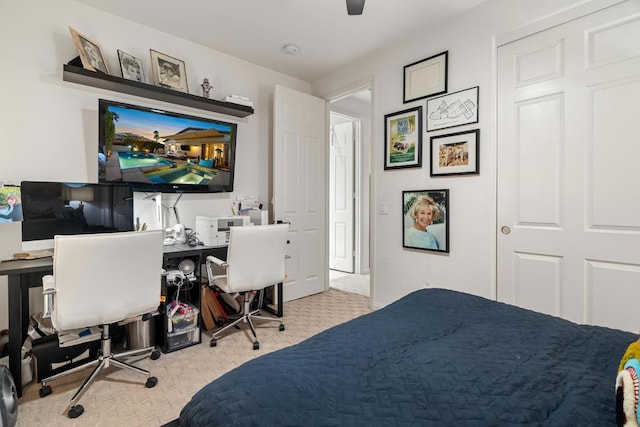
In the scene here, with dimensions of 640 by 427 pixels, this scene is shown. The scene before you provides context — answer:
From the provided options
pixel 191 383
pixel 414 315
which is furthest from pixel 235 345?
pixel 414 315

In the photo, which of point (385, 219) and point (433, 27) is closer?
point (433, 27)

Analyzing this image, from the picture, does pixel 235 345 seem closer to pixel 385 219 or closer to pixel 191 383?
pixel 191 383

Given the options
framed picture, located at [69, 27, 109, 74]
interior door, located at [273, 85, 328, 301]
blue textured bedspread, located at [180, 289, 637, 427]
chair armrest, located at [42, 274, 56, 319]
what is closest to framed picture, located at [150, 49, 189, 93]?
framed picture, located at [69, 27, 109, 74]

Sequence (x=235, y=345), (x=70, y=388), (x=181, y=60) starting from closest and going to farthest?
(x=70, y=388), (x=235, y=345), (x=181, y=60)

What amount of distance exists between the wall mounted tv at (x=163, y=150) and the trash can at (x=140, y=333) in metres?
1.14

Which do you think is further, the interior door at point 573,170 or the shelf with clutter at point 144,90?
the shelf with clutter at point 144,90

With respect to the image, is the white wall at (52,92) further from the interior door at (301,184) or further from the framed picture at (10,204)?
the interior door at (301,184)

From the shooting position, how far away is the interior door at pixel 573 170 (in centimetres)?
183

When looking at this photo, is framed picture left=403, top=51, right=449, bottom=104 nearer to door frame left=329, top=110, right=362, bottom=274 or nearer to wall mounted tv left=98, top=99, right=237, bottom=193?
wall mounted tv left=98, top=99, right=237, bottom=193

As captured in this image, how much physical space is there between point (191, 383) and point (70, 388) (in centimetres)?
75

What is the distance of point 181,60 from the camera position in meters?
2.93

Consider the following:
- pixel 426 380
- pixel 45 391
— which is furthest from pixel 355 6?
pixel 45 391

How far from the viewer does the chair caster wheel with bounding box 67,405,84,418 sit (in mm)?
1604

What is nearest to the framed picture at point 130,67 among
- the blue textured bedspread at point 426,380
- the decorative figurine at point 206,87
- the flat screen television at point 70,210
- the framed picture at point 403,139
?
the decorative figurine at point 206,87
